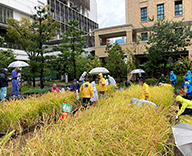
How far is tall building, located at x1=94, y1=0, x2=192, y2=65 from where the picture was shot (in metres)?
24.1

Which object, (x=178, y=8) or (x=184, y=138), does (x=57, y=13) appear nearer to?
(x=178, y=8)

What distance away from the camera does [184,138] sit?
9.56ft

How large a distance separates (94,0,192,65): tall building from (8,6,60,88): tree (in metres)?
9.87

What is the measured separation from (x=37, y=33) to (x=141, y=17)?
1901 centimetres

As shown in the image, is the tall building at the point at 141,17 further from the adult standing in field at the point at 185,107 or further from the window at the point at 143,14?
the adult standing in field at the point at 185,107

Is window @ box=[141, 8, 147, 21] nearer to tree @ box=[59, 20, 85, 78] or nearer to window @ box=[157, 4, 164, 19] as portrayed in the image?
window @ box=[157, 4, 164, 19]

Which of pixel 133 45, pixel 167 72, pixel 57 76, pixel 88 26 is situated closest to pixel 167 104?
pixel 167 72

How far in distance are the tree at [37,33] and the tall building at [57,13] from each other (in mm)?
3409

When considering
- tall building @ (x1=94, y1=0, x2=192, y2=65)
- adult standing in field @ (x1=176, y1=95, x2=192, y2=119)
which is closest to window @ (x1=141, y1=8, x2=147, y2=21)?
tall building @ (x1=94, y1=0, x2=192, y2=65)


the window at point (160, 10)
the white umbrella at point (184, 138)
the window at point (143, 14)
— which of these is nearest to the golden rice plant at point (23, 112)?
the white umbrella at point (184, 138)

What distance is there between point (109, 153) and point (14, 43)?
35811mm

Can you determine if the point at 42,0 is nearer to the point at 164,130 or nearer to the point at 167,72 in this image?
the point at 167,72

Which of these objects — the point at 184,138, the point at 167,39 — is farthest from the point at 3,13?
the point at 184,138

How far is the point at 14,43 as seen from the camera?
1278 inches
